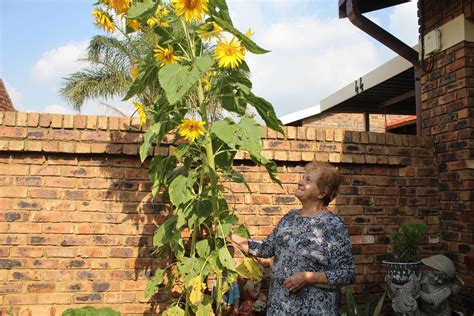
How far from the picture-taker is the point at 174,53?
2.46 meters

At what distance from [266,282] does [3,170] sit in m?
2.01

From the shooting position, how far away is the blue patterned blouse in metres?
2.40

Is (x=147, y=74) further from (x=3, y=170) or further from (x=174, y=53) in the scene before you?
(x=3, y=170)

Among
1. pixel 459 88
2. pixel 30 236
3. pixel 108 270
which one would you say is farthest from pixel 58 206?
pixel 459 88

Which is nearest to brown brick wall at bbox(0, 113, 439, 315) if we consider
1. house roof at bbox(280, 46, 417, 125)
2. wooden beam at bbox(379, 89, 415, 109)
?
house roof at bbox(280, 46, 417, 125)

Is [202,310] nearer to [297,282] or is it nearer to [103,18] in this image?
[297,282]

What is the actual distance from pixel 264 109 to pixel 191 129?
0.46 m

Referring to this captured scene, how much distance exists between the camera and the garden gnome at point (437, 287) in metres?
3.22

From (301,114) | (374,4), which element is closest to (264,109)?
(374,4)

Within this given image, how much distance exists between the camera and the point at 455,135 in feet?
12.4

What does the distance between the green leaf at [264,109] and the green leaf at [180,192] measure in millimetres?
544

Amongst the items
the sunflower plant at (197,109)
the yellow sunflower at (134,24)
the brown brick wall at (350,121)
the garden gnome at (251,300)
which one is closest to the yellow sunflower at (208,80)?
the sunflower plant at (197,109)

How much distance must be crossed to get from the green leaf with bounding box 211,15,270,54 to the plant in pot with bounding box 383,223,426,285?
175 cm

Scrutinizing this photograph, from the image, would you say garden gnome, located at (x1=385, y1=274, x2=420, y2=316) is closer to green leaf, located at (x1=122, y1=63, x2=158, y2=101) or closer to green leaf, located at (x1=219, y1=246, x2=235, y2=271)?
green leaf, located at (x1=219, y1=246, x2=235, y2=271)
